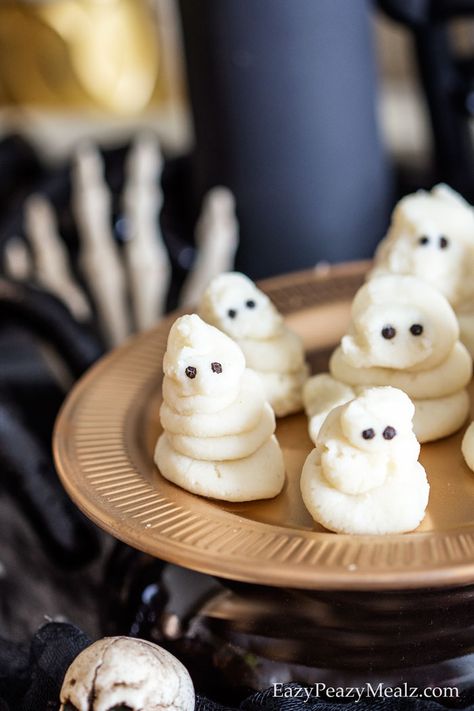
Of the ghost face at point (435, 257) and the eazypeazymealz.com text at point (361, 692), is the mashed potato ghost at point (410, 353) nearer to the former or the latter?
the ghost face at point (435, 257)

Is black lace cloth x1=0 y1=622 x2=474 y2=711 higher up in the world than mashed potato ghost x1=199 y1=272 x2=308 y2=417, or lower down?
lower down

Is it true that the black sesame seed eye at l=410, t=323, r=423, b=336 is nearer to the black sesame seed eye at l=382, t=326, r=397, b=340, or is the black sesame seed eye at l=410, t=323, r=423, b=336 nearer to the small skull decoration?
the black sesame seed eye at l=382, t=326, r=397, b=340

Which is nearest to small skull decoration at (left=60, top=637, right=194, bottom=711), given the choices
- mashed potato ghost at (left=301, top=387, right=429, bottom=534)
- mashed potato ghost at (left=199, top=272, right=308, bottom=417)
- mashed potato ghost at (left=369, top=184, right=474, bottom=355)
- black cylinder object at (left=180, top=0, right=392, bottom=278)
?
mashed potato ghost at (left=301, top=387, right=429, bottom=534)

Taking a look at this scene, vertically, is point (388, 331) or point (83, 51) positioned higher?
point (388, 331)

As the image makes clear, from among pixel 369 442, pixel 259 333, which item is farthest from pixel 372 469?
pixel 259 333

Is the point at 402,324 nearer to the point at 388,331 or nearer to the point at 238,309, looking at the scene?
the point at 388,331

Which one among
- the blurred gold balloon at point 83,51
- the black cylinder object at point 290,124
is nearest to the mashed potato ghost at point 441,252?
the black cylinder object at point 290,124
